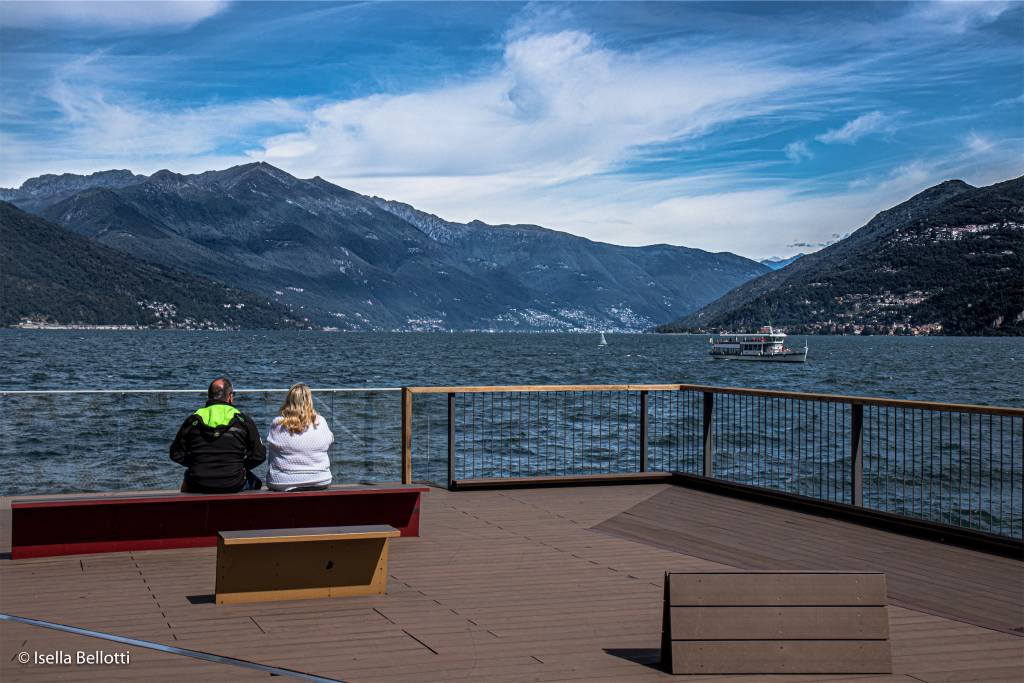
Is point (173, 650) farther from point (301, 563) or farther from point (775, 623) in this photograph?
point (775, 623)

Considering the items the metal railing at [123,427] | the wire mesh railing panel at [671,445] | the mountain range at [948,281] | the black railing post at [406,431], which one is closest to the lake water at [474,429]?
the metal railing at [123,427]

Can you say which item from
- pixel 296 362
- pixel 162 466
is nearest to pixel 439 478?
pixel 162 466

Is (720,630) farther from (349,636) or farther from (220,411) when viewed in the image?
(220,411)

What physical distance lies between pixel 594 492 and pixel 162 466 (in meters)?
11.0

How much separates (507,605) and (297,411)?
2.30m

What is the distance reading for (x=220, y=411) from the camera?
738cm

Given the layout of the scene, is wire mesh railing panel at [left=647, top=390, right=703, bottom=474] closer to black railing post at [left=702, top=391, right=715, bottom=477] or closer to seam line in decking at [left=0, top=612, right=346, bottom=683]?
black railing post at [left=702, top=391, right=715, bottom=477]

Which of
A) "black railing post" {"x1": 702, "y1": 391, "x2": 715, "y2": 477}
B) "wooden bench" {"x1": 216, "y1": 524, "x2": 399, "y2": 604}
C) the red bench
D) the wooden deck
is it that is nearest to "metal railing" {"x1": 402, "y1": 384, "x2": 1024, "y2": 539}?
"black railing post" {"x1": 702, "y1": 391, "x2": 715, "y2": 477}

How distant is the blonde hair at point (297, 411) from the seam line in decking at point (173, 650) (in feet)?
7.54

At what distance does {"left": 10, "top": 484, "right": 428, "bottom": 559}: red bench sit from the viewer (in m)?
7.21

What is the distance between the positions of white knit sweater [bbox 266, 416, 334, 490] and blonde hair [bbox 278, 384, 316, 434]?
2.2 inches

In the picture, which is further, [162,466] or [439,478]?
[439,478]

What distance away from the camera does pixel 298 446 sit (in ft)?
24.7

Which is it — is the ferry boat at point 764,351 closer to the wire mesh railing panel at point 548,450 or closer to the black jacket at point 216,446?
the wire mesh railing panel at point 548,450
